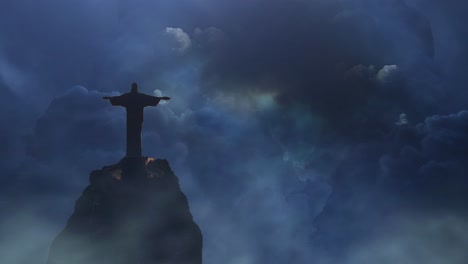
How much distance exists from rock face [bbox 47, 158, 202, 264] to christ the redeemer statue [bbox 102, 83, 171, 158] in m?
1.44

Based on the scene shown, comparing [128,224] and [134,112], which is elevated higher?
[134,112]

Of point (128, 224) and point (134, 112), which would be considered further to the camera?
point (134, 112)

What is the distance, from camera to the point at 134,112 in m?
52.2

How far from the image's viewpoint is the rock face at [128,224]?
49.0m

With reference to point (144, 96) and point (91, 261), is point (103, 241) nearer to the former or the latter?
point (91, 261)

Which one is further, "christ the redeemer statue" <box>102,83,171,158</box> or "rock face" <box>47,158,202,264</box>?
"christ the redeemer statue" <box>102,83,171,158</box>

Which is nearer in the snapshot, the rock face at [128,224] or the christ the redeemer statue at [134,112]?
the rock face at [128,224]

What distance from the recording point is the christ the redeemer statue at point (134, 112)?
169ft

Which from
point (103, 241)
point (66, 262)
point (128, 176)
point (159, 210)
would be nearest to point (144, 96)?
point (128, 176)

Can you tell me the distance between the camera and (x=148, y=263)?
49.4 metres

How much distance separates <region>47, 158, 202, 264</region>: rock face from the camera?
49.0 metres

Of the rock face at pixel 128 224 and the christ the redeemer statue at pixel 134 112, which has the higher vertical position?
the christ the redeemer statue at pixel 134 112

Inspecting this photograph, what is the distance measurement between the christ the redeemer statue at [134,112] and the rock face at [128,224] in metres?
1.44

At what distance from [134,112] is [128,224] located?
1230 centimetres
